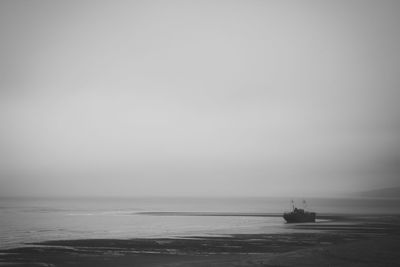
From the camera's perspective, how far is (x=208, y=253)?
128 ft

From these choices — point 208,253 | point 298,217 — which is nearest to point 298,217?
point 298,217

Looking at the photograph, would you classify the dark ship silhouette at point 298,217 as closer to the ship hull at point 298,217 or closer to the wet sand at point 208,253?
the ship hull at point 298,217

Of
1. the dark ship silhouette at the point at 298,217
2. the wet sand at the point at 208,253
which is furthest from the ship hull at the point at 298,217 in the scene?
the wet sand at the point at 208,253

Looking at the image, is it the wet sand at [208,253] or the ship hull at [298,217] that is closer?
the wet sand at [208,253]

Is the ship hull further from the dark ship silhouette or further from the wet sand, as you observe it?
the wet sand

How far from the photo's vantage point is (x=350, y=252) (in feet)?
107

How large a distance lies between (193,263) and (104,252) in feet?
40.6

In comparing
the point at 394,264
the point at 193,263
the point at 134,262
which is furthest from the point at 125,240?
the point at 394,264

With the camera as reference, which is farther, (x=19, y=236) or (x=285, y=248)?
(x=19, y=236)

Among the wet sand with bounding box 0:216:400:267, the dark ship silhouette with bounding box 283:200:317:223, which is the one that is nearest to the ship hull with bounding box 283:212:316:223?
the dark ship silhouette with bounding box 283:200:317:223

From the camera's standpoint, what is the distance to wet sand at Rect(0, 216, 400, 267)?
2988 centimetres

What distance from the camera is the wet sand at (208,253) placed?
1176 inches

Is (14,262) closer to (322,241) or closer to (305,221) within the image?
(322,241)

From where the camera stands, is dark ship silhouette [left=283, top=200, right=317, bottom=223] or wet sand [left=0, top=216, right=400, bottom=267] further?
dark ship silhouette [left=283, top=200, right=317, bottom=223]
